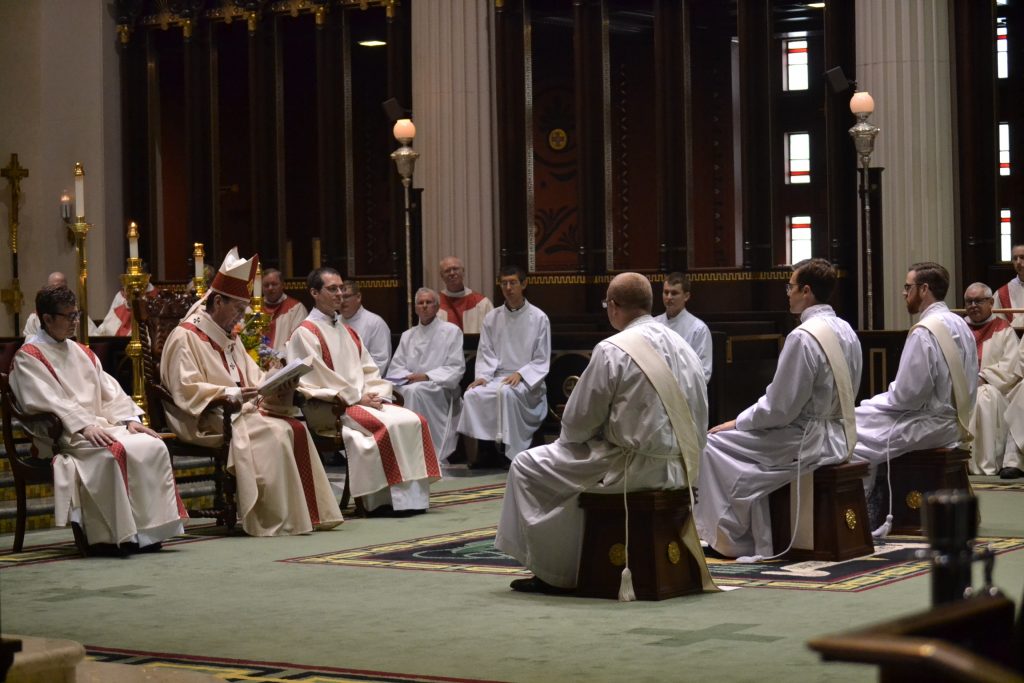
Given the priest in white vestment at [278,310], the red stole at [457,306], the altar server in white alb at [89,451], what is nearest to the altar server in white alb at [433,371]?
the red stole at [457,306]

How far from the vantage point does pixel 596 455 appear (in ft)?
20.8

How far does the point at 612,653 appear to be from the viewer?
512 centimetres

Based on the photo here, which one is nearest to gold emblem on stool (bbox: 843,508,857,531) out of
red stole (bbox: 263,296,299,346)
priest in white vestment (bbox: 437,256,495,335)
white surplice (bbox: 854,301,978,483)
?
white surplice (bbox: 854,301,978,483)

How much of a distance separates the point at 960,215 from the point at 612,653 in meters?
9.20

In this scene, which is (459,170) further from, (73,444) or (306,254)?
(73,444)

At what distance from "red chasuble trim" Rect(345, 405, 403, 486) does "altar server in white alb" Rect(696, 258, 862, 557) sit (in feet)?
8.01

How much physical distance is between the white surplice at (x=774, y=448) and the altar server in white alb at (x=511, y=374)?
15.6 ft

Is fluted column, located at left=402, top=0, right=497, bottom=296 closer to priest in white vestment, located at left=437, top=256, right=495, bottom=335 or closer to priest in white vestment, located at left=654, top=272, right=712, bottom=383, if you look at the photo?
priest in white vestment, located at left=437, top=256, right=495, bottom=335

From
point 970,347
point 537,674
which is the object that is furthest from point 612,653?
point 970,347

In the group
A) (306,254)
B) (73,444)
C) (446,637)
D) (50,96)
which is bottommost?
(446,637)

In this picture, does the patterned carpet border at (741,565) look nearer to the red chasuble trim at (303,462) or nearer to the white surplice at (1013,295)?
the red chasuble trim at (303,462)

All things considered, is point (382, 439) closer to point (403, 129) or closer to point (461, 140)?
point (403, 129)

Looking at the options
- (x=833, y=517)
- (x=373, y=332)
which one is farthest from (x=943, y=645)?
(x=373, y=332)

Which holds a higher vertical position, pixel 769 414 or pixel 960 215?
pixel 960 215
